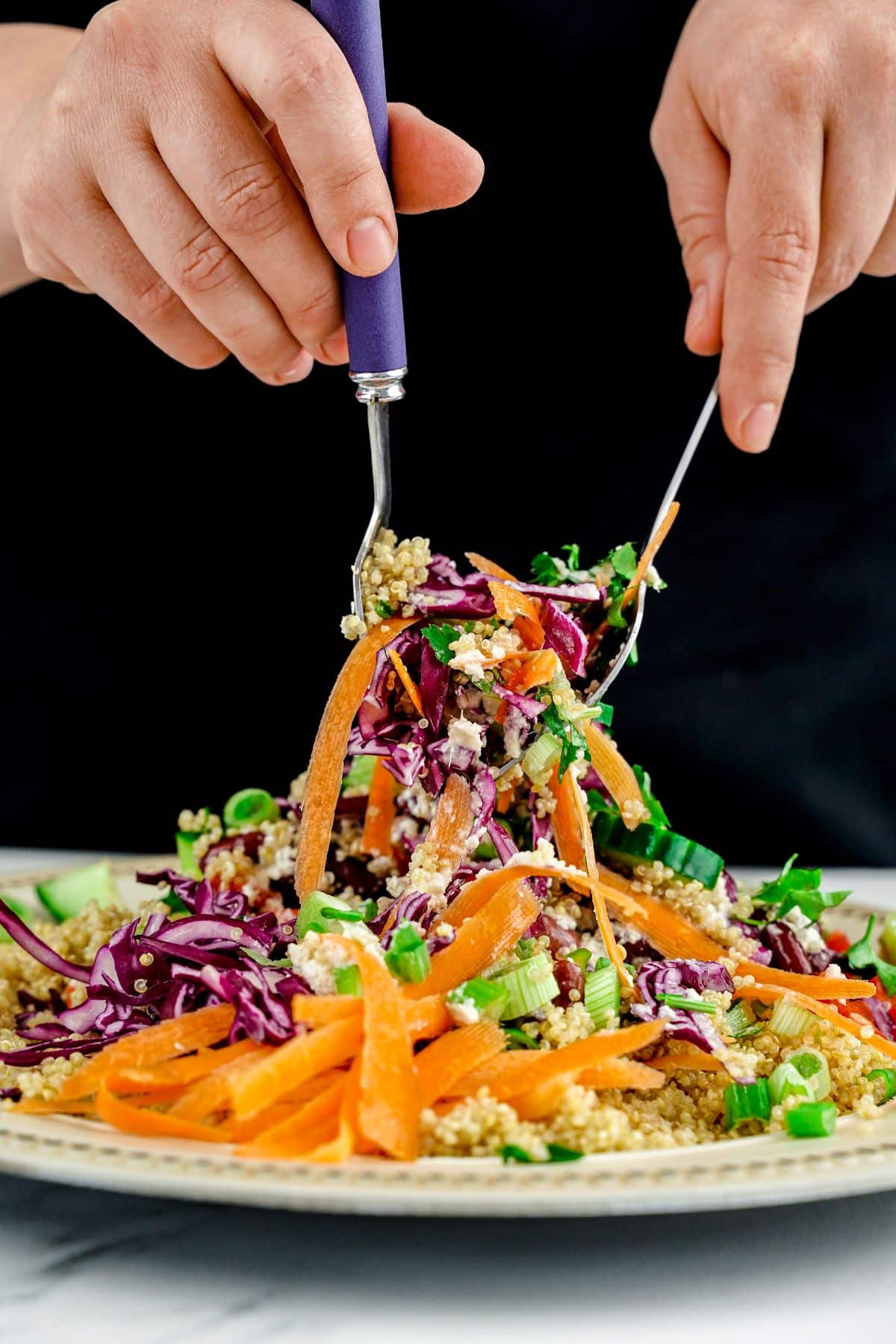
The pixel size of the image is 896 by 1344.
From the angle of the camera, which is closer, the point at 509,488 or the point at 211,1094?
the point at 211,1094

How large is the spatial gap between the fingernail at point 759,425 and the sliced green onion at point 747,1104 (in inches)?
29.1

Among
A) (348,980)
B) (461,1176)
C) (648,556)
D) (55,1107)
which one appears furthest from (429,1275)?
(648,556)

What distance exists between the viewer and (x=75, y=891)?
7.00 feet

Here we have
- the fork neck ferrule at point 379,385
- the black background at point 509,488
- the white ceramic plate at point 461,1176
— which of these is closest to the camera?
the white ceramic plate at point 461,1176

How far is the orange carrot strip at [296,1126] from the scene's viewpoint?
1140 millimetres

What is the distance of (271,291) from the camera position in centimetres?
154

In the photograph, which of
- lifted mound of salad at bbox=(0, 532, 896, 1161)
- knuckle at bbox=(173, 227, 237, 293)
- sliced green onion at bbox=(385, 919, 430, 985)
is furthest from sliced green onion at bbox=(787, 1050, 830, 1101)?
knuckle at bbox=(173, 227, 237, 293)

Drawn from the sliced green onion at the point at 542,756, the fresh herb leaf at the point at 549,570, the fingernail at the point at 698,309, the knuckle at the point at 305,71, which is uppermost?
the knuckle at the point at 305,71

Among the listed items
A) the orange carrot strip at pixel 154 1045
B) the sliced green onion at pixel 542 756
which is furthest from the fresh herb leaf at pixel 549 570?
the orange carrot strip at pixel 154 1045

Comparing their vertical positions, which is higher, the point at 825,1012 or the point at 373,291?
the point at 373,291

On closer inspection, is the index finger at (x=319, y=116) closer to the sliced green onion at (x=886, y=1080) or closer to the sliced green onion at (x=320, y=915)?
the sliced green onion at (x=320, y=915)

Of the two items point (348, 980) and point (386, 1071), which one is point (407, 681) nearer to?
point (348, 980)

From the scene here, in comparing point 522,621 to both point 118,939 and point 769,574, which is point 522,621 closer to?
point 118,939

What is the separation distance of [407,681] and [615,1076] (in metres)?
0.46
